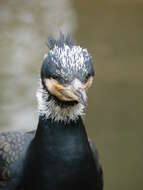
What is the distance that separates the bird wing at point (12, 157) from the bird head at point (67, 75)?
0.46m

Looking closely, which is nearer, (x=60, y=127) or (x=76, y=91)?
(x=76, y=91)

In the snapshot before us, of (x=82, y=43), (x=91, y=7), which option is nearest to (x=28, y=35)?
(x=82, y=43)

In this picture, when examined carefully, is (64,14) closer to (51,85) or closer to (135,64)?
(135,64)

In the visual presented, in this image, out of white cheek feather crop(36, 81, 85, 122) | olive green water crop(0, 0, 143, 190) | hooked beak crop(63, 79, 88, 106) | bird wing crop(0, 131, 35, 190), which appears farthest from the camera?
olive green water crop(0, 0, 143, 190)

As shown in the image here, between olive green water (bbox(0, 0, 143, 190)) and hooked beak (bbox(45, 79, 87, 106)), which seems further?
olive green water (bbox(0, 0, 143, 190))

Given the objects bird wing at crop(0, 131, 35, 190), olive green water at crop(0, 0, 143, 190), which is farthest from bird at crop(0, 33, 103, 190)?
olive green water at crop(0, 0, 143, 190)

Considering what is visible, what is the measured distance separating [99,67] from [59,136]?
2722mm

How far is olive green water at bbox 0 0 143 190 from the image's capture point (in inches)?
173

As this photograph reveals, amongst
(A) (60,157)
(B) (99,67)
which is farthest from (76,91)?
(B) (99,67)

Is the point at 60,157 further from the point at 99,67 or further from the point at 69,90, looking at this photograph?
the point at 99,67

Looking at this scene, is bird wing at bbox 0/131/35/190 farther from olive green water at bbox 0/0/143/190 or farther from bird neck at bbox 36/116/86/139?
olive green water at bbox 0/0/143/190

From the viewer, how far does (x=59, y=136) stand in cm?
271

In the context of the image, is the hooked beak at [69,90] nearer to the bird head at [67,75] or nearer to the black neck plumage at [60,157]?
the bird head at [67,75]

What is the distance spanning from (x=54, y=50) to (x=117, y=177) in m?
1.78
